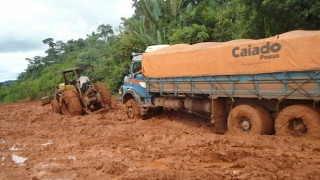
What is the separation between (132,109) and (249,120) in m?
5.15

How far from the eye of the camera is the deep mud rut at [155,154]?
493cm

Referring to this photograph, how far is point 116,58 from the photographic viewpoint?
71.9 feet

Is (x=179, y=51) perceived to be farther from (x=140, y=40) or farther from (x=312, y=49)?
(x=140, y=40)

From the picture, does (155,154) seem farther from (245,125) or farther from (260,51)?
(260,51)

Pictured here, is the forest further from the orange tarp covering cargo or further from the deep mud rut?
the deep mud rut

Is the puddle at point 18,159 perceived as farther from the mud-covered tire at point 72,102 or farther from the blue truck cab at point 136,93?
the mud-covered tire at point 72,102

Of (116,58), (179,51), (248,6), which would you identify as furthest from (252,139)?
(116,58)

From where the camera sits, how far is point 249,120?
7.18 meters

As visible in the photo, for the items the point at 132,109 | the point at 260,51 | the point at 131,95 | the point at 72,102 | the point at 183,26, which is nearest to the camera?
the point at 260,51

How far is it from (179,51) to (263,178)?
5.13m

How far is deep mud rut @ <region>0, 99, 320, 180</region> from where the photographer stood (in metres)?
4.93

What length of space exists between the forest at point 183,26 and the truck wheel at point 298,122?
4774 millimetres

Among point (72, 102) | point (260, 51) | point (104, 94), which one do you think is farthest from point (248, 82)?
point (72, 102)

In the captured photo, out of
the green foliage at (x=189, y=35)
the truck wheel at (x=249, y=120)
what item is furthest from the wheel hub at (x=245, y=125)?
the green foliage at (x=189, y=35)
